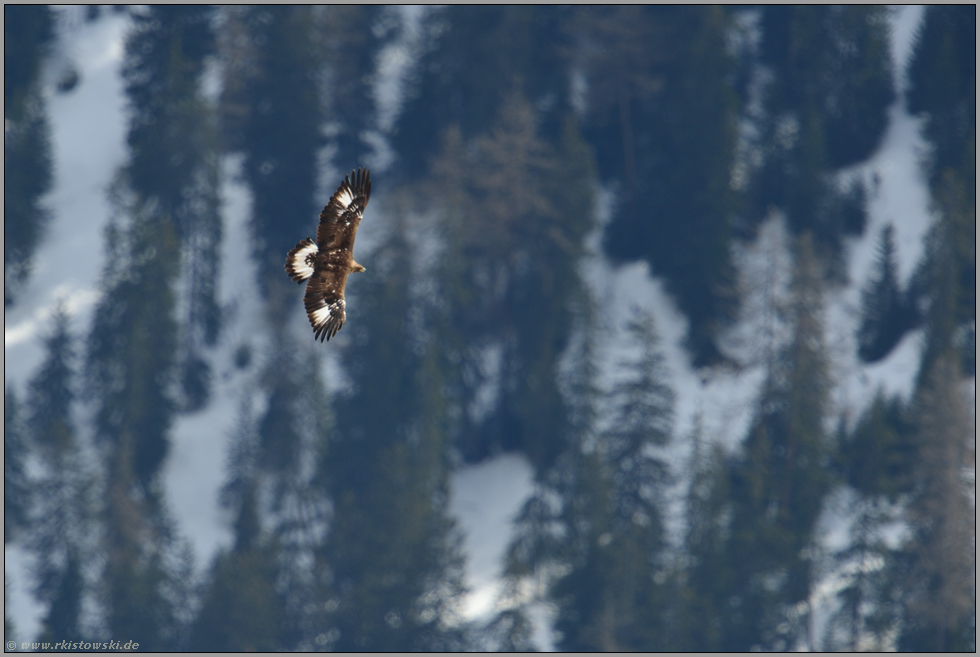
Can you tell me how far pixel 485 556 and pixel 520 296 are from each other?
11.6 metres

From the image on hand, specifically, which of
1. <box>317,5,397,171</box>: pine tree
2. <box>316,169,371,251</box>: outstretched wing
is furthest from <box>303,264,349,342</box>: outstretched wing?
<box>317,5,397,171</box>: pine tree

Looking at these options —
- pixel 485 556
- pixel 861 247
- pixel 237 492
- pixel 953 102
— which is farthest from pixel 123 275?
pixel 953 102

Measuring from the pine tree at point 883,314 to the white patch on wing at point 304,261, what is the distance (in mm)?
42638

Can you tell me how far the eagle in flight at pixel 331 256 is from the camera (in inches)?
749

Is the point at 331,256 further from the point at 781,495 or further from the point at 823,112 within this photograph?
the point at 823,112

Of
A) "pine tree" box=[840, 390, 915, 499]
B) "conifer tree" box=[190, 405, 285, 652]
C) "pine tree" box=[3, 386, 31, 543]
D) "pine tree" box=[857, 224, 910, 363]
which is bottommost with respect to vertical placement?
"conifer tree" box=[190, 405, 285, 652]

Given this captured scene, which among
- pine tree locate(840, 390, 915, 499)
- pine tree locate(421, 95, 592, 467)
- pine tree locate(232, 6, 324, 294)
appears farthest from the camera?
pine tree locate(232, 6, 324, 294)

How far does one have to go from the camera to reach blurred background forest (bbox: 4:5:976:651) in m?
50.3

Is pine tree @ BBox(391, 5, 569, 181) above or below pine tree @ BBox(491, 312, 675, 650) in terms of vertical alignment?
above

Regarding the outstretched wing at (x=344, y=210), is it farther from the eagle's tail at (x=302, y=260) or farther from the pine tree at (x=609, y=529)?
the pine tree at (x=609, y=529)

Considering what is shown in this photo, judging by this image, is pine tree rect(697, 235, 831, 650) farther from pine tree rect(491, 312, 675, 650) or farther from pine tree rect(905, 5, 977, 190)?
pine tree rect(905, 5, 977, 190)

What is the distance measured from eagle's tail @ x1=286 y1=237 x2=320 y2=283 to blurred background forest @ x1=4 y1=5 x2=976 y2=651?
2787cm

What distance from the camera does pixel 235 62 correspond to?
6975cm

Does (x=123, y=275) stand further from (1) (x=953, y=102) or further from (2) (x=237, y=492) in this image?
(1) (x=953, y=102)
